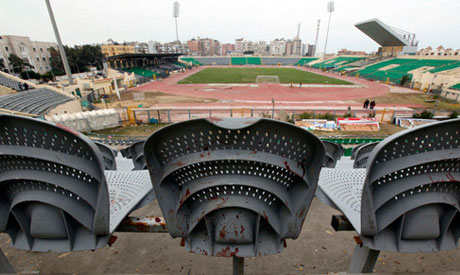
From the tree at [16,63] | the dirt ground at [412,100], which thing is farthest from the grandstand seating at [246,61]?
the dirt ground at [412,100]

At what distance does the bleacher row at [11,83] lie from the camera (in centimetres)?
2021

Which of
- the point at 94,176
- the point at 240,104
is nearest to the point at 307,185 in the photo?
the point at 94,176

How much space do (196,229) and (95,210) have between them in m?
0.80

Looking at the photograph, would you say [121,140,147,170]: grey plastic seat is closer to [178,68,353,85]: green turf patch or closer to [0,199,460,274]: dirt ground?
[0,199,460,274]: dirt ground

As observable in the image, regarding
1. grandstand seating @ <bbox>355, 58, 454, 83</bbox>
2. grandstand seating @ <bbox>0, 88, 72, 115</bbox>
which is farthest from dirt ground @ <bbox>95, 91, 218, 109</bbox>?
grandstand seating @ <bbox>355, 58, 454, 83</bbox>

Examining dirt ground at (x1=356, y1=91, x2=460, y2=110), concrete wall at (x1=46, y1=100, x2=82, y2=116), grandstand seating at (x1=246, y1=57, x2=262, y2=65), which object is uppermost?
grandstand seating at (x1=246, y1=57, x2=262, y2=65)

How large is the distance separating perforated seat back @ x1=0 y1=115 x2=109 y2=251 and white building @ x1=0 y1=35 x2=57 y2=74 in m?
56.6

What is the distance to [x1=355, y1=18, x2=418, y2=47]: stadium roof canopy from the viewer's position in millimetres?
50009

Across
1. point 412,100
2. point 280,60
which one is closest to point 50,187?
point 412,100

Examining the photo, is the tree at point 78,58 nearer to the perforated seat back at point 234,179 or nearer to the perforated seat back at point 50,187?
the perforated seat back at point 50,187

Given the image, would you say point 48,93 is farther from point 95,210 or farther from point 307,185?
point 307,185

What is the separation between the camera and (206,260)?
3463mm

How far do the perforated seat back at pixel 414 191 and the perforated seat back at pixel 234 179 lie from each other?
49 centimetres

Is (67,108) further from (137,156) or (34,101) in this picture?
(137,156)
